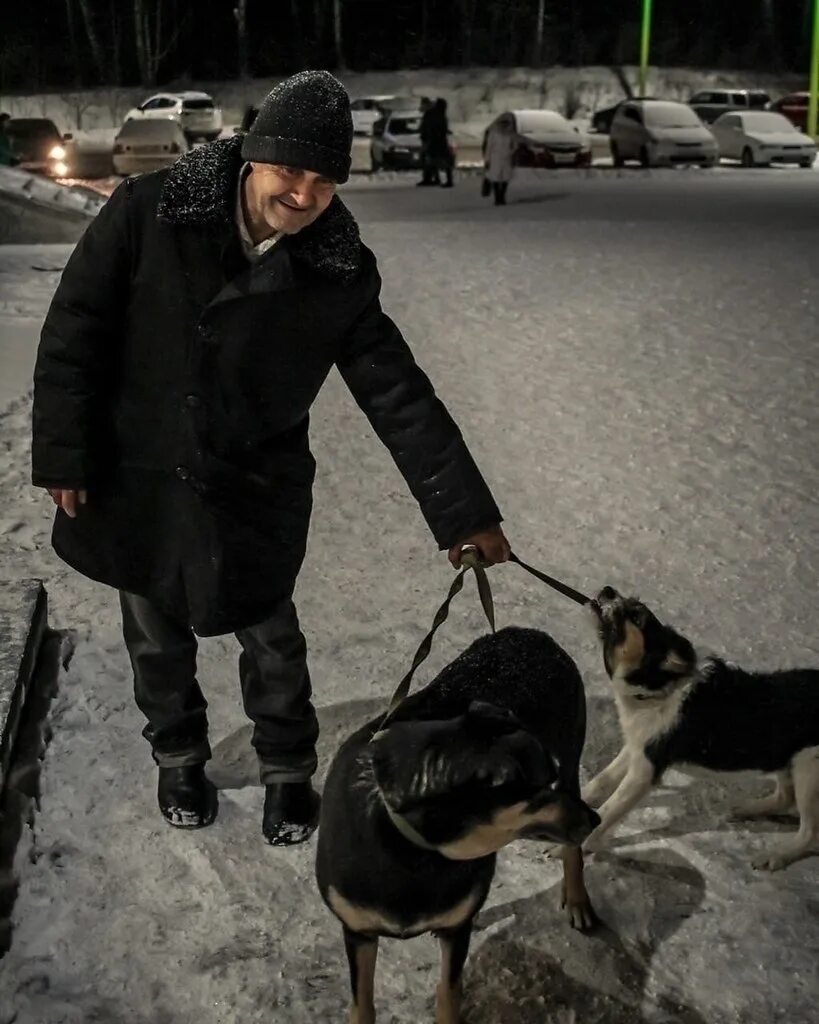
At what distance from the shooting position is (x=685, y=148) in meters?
23.2

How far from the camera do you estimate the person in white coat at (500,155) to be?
1534cm

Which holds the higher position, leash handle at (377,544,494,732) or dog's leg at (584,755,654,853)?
leash handle at (377,544,494,732)

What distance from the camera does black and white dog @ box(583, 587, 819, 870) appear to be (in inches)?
129

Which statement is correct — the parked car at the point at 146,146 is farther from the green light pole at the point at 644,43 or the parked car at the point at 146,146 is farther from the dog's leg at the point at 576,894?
the dog's leg at the point at 576,894

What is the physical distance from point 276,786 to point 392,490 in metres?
2.52

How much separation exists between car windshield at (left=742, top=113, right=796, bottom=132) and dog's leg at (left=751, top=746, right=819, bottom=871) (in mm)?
23534

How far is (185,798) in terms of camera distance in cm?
349

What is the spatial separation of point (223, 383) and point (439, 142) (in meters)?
17.4

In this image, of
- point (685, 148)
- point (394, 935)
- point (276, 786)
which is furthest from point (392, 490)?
point (685, 148)

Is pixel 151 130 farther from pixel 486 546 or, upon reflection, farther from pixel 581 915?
pixel 581 915

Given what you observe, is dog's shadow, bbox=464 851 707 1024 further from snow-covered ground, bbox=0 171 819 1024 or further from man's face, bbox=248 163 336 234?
man's face, bbox=248 163 336 234

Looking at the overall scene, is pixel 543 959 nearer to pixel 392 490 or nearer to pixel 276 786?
pixel 276 786

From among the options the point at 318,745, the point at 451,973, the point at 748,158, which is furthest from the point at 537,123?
the point at 451,973

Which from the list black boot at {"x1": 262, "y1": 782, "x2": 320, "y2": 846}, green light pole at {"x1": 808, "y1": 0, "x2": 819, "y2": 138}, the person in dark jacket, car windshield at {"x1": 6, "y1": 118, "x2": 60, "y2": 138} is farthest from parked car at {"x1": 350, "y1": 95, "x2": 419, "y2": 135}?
black boot at {"x1": 262, "y1": 782, "x2": 320, "y2": 846}
